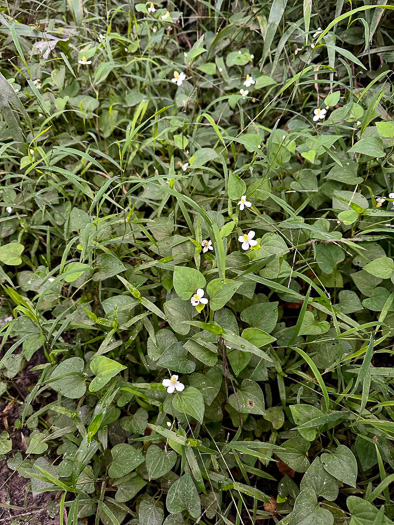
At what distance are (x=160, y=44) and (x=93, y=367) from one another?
5.97 ft

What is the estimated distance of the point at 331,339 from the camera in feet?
4.41

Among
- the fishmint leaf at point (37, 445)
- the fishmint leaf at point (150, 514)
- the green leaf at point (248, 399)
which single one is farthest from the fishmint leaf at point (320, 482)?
the fishmint leaf at point (37, 445)

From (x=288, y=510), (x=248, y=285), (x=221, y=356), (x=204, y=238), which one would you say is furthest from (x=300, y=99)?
(x=288, y=510)

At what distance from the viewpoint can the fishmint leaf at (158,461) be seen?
1232 millimetres

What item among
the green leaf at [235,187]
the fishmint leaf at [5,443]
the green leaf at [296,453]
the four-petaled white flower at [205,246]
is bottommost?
the fishmint leaf at [5,443]

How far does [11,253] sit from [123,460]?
927 mm

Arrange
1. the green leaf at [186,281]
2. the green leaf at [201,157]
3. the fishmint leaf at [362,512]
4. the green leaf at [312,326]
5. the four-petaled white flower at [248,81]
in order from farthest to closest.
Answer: the four-petaled white flower at [248,81] → the green leaf at [201,157] → the green leaf at [312,326] → the green leaf at [186,281] → the fishmint leaf at [362,512]

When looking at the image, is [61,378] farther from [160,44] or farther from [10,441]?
[160,44]

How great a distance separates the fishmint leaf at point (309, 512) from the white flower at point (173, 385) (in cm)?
47

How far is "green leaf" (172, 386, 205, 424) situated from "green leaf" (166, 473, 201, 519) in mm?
213

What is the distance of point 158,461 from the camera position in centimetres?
125

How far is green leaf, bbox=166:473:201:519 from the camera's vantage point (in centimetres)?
118

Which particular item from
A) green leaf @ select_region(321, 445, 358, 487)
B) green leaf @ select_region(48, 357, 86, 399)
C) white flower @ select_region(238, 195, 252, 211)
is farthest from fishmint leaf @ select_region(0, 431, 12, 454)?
white flower @ select_region(238, 195, 252, 211)

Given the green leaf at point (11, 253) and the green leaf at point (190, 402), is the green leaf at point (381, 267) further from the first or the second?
the green leaf at point (11, 253)
